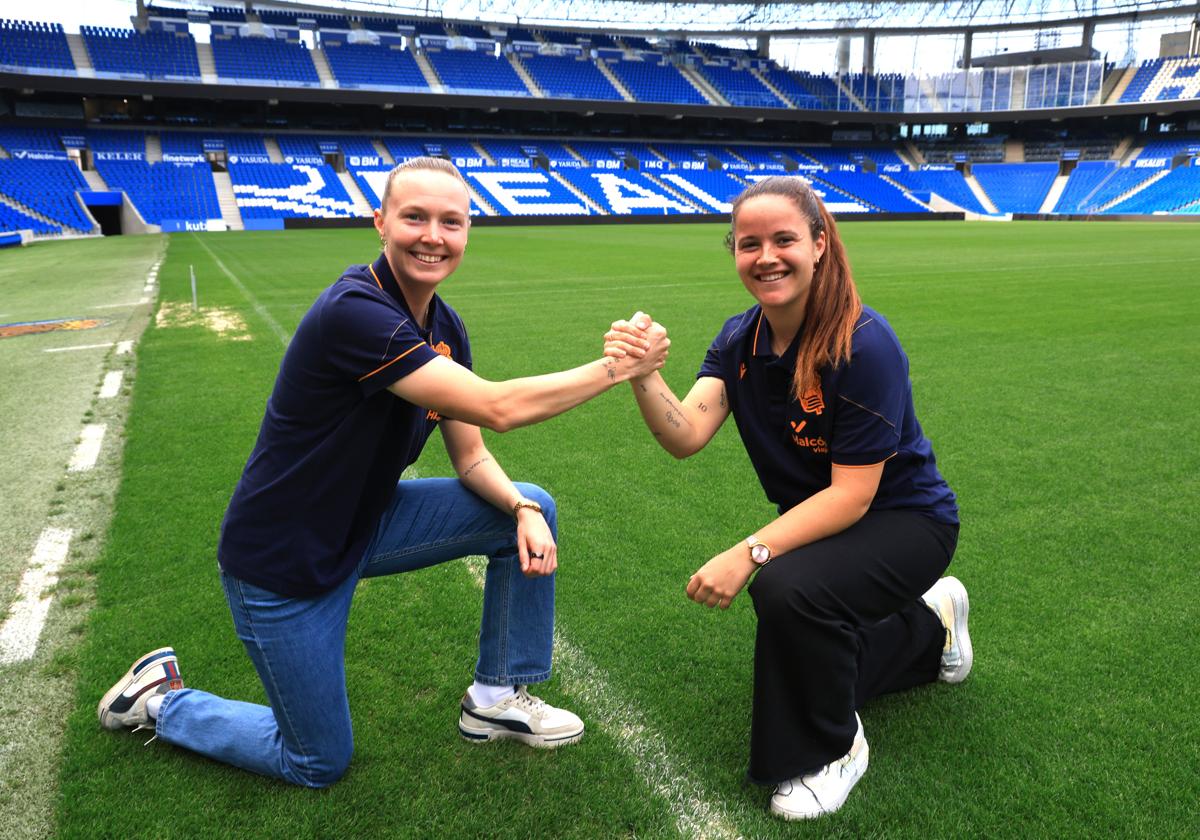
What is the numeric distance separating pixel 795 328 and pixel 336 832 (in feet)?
6.51

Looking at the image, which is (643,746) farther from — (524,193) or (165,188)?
(524,193)

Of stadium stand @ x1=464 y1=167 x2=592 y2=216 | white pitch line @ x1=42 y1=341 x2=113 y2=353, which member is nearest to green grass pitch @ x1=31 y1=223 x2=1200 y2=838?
white pitch line @ x1=42 y1=341 x2=113 y2=353

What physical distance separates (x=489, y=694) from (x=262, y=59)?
58222 mm

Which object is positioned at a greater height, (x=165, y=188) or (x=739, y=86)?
(x=739, y=86)

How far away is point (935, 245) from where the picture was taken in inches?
1035

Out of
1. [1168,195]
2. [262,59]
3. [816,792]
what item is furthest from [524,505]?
[1168,195]

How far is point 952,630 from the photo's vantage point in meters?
3.06

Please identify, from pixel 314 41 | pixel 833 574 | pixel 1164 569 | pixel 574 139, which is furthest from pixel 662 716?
pixel 314 41

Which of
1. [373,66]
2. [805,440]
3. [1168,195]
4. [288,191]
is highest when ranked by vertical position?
[373,66]

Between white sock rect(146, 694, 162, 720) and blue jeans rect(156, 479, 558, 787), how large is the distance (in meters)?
0.04

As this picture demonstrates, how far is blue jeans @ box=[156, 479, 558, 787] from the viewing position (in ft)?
8.07

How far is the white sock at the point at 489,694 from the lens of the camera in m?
2.80

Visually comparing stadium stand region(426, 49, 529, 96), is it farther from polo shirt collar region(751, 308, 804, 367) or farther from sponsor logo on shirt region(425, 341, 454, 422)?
polo shirt collar region(751, 308, 804, 367)

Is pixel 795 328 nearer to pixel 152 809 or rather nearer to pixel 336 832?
pixel 336 832
